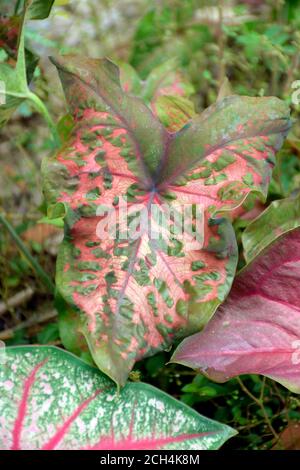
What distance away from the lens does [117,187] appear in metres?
0.89

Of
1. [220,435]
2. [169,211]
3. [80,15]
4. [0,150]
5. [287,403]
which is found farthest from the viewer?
[80,15]

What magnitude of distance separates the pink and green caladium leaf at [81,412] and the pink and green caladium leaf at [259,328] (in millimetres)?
64

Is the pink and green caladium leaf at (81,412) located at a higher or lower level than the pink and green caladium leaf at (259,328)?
lower

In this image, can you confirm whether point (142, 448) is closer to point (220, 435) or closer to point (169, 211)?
point (220, 435)

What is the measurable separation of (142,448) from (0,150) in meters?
1.36

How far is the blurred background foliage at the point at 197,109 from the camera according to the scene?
43.8 inches

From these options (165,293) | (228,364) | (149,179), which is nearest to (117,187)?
(149,179)

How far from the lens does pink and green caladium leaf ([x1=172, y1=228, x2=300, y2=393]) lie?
814 mm

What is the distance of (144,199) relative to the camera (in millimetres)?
892

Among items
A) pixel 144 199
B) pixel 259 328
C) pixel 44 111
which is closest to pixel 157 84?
pixel 44 111

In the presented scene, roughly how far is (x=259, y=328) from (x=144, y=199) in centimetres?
23

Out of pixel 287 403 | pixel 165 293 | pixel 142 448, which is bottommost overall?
pixel 287 403

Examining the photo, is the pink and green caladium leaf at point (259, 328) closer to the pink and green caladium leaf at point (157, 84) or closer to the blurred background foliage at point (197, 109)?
the blurred background foliage at point (197, 109)

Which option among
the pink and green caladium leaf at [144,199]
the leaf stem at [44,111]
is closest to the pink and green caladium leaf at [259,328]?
the pink and green caladium leaf at [144,199]
